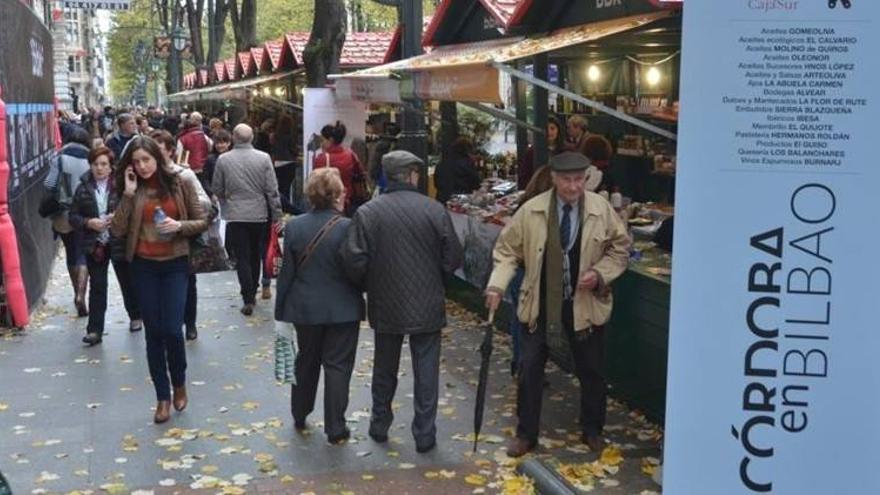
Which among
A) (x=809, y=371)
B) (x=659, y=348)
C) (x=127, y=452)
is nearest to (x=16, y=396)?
(x=127, y=452)

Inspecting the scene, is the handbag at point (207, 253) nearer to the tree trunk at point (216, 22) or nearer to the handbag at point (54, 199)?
the handbag at point (54, 199)

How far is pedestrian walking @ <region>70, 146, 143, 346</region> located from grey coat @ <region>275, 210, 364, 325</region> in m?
2.81

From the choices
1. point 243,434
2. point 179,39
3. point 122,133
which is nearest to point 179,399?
point 243,434

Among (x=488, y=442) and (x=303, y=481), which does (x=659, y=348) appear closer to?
(x=488, y=442)

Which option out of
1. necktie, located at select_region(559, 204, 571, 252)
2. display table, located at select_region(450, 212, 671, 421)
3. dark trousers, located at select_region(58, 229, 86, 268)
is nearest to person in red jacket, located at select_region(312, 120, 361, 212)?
dark trousers, located at select_region(58, 229, 86, 268)

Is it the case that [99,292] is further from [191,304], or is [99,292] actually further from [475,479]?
[475,479]

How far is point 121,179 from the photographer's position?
22.0ft

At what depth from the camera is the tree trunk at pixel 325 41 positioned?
16.4 meters

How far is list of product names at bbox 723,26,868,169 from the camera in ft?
11.1

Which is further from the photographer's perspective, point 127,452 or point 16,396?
point 16,396

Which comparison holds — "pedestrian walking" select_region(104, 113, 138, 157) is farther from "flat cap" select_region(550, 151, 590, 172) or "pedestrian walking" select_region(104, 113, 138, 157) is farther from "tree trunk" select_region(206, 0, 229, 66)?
"tree trunk" select_region(206, 0, 229, 66)

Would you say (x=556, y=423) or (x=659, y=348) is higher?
(x=659, y=348)

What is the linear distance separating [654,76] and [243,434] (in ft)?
28.5

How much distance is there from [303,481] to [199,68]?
4178cm
